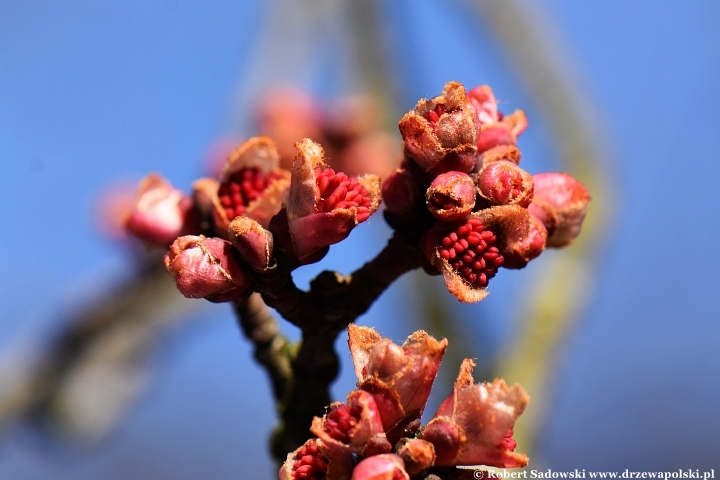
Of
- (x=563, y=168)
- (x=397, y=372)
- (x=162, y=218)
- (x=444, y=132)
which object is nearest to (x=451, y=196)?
(x=444, y=132)

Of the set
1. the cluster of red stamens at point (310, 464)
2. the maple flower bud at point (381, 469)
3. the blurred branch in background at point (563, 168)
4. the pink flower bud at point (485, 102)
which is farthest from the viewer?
the blurred branch in background at point (563, 168)

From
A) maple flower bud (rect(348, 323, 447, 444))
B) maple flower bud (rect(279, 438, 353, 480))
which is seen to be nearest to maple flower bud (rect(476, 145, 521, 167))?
maple flower bud (rect(348, 323, 447, 444))

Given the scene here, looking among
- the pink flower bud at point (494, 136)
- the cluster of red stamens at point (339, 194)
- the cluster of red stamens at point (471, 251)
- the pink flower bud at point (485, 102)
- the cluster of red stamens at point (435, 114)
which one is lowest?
the cluster of red stamens at point (471, 251)

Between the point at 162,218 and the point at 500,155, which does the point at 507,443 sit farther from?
the point at 162,218

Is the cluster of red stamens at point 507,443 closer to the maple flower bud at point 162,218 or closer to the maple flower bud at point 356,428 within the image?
the maple flower bud at point 356,428

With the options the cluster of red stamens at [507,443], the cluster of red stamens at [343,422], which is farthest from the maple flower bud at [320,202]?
the cluster of red stamens at [507,443]

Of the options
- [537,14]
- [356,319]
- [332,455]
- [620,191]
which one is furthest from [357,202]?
[537,14]

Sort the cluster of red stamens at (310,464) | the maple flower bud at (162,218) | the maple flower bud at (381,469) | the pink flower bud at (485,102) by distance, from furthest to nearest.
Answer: the maple flower bud at (162,218), the pink flower bud at (485,102), the cluster of red stamens at (310,464), the maple flower bud at (381,469)
